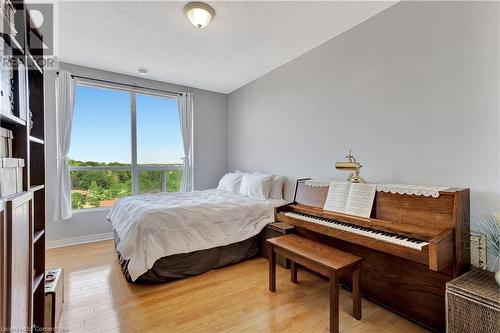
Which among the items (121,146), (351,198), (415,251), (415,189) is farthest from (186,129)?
(415,251)

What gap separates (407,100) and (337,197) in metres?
1.04

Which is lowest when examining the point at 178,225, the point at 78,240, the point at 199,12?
the point at 78,240

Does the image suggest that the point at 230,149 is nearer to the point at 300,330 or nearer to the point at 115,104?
the point at 115,104

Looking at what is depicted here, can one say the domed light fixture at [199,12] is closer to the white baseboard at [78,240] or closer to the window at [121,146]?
the window at [121,146]

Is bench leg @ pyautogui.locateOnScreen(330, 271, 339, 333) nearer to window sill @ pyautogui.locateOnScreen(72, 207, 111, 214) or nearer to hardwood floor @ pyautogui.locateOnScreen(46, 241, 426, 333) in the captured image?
hardwood floor @ pyautogui.locateOnScreen(46, 241, 426, 333)

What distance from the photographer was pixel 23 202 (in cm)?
111

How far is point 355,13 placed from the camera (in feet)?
7.55

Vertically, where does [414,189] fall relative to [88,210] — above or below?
above

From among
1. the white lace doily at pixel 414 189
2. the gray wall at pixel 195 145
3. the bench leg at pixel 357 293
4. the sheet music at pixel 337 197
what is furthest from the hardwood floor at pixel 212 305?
the gray wall at pixel 195 145

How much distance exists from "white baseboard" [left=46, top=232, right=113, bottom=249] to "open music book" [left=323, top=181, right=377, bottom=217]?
3.43m

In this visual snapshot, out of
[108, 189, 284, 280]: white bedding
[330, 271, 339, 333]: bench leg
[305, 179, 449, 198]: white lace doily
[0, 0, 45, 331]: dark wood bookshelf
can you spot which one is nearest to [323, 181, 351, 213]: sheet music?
[305, 179, 449, 198]: white lace doily

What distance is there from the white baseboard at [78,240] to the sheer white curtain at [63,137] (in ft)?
1.13

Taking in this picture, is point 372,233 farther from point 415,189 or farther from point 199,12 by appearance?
point 199,12

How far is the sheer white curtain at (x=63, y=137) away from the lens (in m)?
3.41
